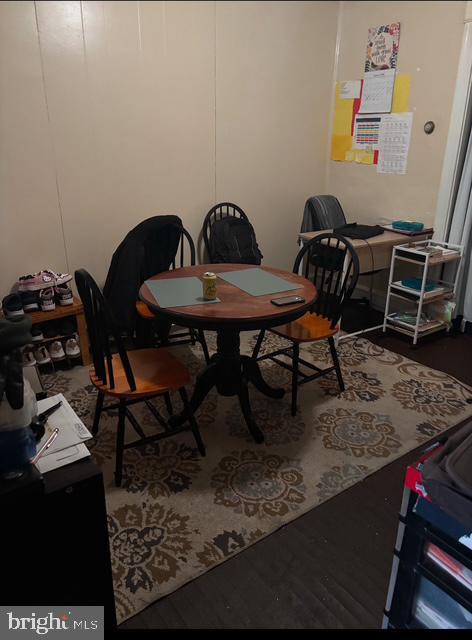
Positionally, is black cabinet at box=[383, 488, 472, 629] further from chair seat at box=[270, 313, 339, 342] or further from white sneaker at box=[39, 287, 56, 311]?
white sneaker at box=[39, 287, 56, 311]

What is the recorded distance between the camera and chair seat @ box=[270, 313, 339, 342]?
242cm

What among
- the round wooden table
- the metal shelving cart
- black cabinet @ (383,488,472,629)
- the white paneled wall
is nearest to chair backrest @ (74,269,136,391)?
the round wooden table

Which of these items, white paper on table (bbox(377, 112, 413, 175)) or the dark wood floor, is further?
white paper on table (bbox(377, 112, 413, 175))

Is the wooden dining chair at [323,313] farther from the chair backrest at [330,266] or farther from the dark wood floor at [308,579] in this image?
the dark wood floor at [308,579]

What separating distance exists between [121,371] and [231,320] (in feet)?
1.80

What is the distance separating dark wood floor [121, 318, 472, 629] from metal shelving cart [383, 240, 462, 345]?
5.32 feet

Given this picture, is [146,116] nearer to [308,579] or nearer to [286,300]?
[286,300]

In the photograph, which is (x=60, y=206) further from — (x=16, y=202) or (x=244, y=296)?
(x=244, y=296)

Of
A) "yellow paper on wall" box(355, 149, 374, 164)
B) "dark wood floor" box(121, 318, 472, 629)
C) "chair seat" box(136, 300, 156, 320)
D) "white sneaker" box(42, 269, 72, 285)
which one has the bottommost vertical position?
"dark wood floor" box(121, 318, 472, 629)

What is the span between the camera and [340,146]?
13.5 feet

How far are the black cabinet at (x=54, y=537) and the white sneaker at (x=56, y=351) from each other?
190 cm

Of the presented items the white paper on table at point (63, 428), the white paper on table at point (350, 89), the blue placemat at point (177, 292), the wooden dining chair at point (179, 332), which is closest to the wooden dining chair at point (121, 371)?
the blue placemat at point (177, 292)

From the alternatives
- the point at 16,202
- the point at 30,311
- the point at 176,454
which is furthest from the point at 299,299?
the point at 16,202

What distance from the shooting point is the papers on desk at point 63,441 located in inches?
42.5
